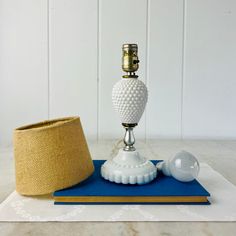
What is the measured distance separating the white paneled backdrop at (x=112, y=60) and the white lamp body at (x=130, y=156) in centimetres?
64

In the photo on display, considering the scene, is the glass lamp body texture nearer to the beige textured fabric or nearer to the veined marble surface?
the beige textured fabric

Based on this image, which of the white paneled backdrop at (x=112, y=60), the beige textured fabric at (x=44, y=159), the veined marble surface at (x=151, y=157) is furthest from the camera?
the white paneled backdrop at (x=112, y=60)

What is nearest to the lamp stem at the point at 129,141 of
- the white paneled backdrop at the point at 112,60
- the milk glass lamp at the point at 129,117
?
the milk glass lamp at the point at 129,117

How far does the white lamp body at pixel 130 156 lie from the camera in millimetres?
564

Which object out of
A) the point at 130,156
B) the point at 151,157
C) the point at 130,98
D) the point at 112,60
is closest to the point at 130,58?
the point at 130,98

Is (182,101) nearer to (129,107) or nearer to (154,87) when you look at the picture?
(154,87)

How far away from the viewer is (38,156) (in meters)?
0.52

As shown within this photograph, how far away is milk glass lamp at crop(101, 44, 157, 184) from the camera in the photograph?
0.57 m

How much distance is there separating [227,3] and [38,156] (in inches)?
41.7

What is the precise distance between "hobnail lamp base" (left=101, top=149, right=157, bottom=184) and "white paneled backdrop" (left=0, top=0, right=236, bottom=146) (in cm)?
64

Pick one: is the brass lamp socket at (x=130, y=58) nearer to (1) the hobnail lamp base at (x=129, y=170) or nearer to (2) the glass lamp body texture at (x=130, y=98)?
(2) the glass lamp body texture at (x=130, y=98)

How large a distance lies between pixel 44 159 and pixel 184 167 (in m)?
0.26

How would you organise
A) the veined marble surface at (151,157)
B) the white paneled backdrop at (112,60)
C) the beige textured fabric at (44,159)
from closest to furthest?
the veined marble surface at (151,157) < the beige textured fabric at (44,159) < the white paneled backdrop at (112,60)

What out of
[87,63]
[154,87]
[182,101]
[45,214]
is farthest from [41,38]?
[45,214]
